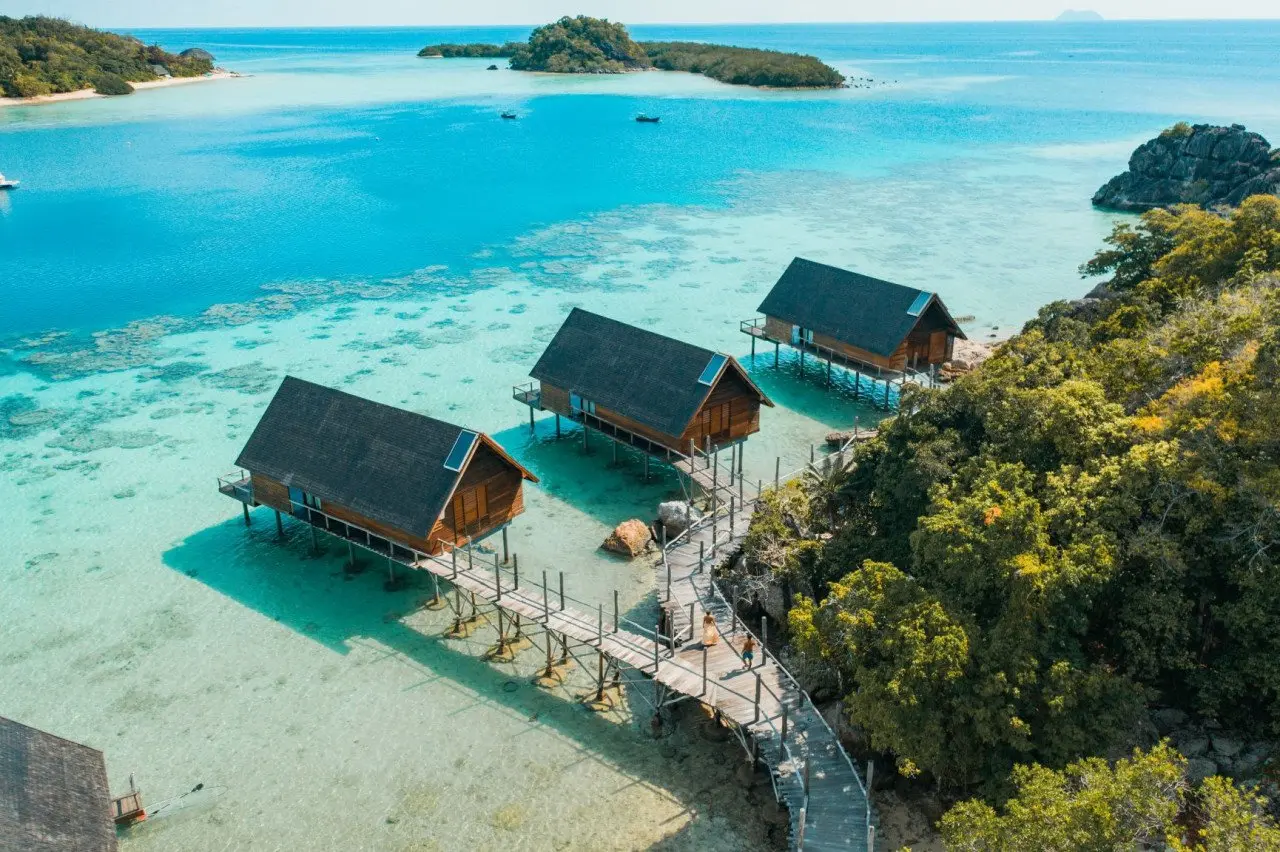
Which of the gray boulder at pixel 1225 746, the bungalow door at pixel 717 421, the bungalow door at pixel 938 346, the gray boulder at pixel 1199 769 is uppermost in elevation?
the bungalow door at pixel 938 346

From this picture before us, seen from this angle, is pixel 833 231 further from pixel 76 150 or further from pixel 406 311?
pixel 76 150

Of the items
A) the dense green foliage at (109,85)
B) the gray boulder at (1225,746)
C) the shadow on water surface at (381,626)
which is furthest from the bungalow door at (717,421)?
the dense green foliage at (109,85)

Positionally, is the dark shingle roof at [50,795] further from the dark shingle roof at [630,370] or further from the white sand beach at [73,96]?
the white sand beach at [73,96]

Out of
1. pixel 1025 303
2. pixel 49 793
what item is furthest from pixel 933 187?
pixel 49 793

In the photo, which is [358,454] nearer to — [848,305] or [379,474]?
[379,474]

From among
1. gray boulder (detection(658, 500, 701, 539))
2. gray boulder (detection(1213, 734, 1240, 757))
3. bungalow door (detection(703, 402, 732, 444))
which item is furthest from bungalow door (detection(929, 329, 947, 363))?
gray boulder (detection(1213, 734, 1240, 757))

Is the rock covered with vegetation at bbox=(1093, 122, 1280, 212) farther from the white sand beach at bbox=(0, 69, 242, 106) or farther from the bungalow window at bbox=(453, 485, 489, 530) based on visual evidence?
the white sand beach at bbox=(0, 69, 242, 106)

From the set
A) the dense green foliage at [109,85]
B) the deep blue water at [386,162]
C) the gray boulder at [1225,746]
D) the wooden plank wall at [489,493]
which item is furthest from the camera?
the dense green foliage at [109,85]
